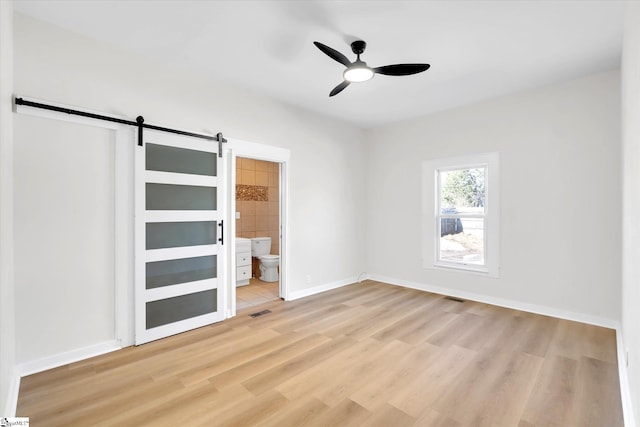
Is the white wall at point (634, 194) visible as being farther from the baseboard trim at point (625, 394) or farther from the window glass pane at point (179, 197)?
the window glass pane at point (179, 197)

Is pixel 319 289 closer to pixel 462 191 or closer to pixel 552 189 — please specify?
pixel 462 191

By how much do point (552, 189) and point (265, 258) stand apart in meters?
4.36

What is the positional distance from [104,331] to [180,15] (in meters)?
2.80

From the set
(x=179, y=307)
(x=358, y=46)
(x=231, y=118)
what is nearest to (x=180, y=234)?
(x=179, y=307)

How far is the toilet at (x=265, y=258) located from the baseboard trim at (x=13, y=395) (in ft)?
11.3

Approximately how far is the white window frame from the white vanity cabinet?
9.69ft

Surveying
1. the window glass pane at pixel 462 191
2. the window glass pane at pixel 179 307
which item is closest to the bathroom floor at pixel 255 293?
the window glass pane at pixel 179 307

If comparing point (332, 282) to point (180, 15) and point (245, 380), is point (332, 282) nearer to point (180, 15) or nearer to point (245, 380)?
point (245, 380)

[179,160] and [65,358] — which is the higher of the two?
[179,160]

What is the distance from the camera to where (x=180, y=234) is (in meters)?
3.17

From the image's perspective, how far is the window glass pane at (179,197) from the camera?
2.98 metres

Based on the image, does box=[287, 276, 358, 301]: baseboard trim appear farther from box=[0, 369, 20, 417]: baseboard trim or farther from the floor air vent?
box=[0, 369, 20, 417]: baseboard trim

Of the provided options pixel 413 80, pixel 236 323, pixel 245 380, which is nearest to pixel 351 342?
pixel 245 380

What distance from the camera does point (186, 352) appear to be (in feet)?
8.86
